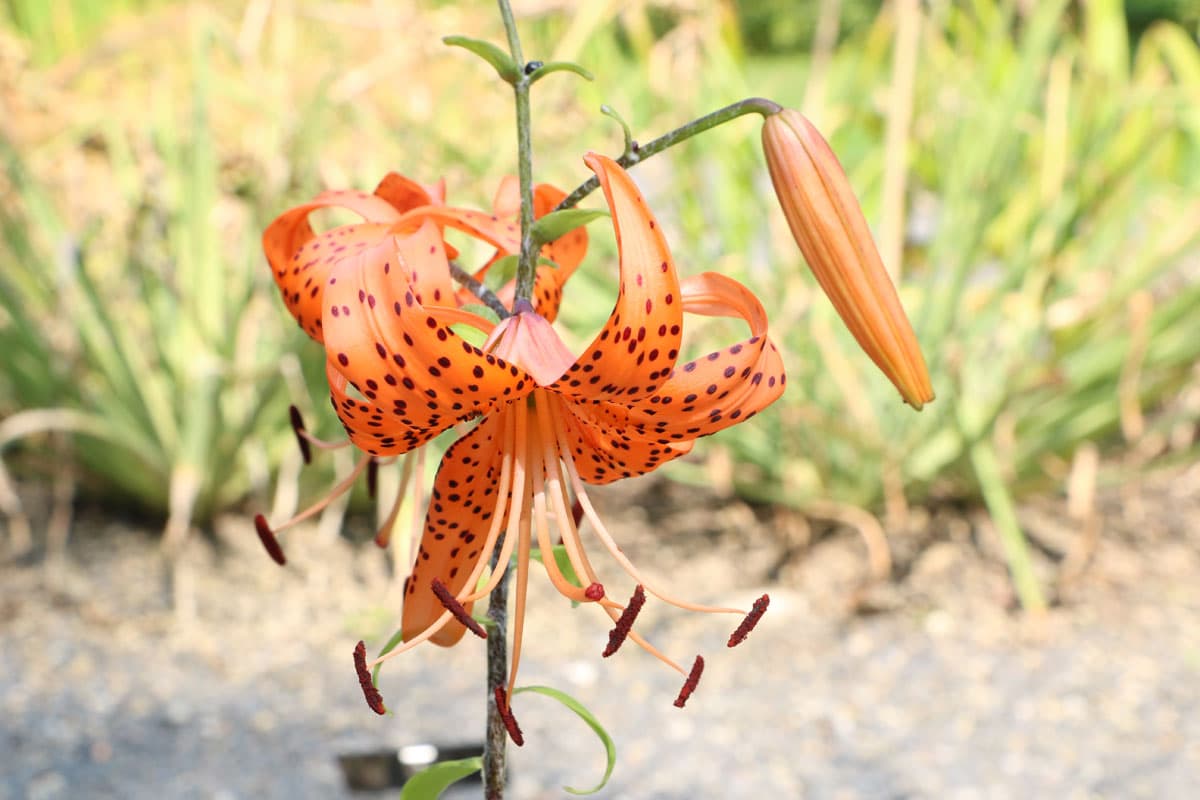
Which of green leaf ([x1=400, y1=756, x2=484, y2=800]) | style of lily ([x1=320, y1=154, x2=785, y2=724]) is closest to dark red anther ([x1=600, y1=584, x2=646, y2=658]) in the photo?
style of lily ([x1=320, y1=154, x2=785, y2=724])

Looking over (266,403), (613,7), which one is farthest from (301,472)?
(613,7)

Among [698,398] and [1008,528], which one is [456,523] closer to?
[698,398]

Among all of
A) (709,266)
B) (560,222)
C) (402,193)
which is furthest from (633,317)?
(709,266)

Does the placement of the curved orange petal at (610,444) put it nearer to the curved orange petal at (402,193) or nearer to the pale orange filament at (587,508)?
the pale orange filament at (587,508)

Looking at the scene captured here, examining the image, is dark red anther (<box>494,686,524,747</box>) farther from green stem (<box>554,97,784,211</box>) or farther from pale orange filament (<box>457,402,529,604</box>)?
green stem (<box>554,97,784,211</box>)

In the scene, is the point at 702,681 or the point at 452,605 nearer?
the point at 452,605

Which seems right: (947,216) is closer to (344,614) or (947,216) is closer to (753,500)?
(753,500)

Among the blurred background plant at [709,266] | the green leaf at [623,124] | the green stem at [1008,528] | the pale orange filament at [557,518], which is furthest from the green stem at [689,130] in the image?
the green stem at [1008,528]
